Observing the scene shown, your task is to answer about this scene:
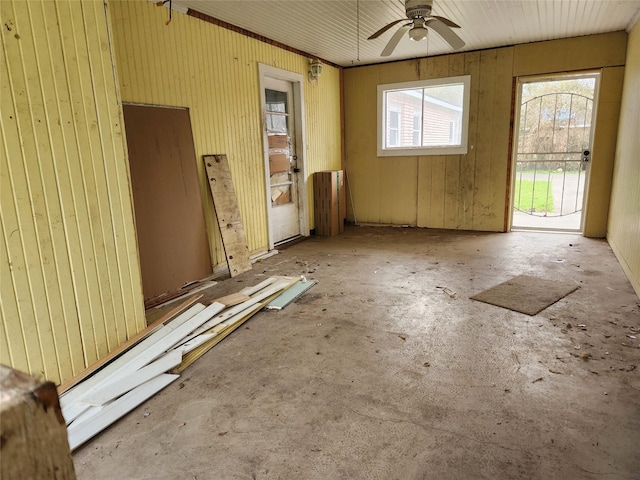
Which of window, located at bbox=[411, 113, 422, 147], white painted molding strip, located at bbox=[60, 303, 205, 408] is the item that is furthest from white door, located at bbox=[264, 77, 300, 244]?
white painted molding strip, located at bbox=[60, 303, 205, 408]

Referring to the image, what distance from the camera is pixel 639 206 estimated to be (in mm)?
3801

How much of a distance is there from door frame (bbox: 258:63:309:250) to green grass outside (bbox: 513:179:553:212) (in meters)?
3.35

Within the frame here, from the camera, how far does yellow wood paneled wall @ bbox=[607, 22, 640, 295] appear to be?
392 centimetres

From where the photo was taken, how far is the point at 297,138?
239 inches

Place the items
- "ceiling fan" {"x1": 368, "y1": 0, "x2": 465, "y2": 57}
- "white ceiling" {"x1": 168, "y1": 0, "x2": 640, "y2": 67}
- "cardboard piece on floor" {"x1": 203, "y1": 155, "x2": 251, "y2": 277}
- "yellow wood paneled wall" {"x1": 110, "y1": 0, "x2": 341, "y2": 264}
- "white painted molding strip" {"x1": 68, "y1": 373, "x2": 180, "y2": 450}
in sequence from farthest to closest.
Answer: "cardboard piece on floor" {"x1": 203, "y1": 155, "x2": 251, "y2": 277}, "white ceiling" {"x1": 168, "y1": 0, "x2": 640, "y2": 67}, "ceiling fan" {"x1": 368, "y1": 0, "x2": 465, "y2": 57}, "yellow wood paneled wall" {"x1": 110, "y1": 0, "x2": 341, "y2": 264}, "white painted molding strip" {"x1": 68, "y1": 373, "x2": 180, "y2": 450}

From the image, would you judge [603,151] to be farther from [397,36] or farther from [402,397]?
[402,397]

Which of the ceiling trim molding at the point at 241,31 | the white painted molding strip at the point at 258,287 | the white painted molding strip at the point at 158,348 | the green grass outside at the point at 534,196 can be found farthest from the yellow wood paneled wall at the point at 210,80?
the green grass outside at the point at 534,196

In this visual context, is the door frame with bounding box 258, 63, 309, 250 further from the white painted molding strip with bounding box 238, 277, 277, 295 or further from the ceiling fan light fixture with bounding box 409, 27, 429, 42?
the ceiling fan light fixture with bounding box 409, 27, 429, 42

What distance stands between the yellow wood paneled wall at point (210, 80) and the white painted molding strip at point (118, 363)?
1481 mm

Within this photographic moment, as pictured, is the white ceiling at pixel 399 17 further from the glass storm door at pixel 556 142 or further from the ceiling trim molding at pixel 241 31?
the glass storm door at pixel 556 142

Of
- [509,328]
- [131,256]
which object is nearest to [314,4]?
[131,256]

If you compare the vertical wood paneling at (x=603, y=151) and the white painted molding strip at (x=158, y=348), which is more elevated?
the vertical wood paneling at (x=603, y=151)

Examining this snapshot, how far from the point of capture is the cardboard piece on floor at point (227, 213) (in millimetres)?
4387

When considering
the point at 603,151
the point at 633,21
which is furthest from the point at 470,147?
the point at 633,21
